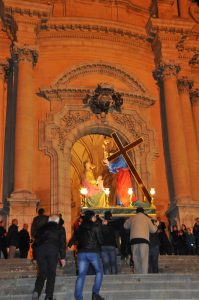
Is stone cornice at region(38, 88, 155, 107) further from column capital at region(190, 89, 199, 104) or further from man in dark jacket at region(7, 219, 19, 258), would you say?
man in dark jacket at region(7, 219, 19, 258)

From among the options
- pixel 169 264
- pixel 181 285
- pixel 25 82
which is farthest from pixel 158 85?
pixel 181 285

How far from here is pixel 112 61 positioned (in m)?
21.3

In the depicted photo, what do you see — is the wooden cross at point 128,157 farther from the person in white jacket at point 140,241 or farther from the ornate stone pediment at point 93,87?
the person in white jacket at point 140,241

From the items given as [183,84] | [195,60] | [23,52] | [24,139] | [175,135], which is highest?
[195,60]

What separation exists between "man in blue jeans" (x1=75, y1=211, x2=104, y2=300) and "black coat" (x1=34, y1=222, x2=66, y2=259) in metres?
0.32

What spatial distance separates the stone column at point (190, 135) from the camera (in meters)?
20.3

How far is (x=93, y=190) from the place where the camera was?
19.1 meters

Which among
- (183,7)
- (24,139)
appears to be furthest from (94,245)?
(183,7)

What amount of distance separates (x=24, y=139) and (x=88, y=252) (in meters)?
10.3

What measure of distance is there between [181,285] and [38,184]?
10528 millimetres

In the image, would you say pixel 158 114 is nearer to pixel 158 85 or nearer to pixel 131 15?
pixel 158 85

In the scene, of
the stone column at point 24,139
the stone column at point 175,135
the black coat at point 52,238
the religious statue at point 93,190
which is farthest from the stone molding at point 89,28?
the black coat at point 52,238

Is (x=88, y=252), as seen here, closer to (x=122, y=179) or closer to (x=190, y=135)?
(x=122, y=179)

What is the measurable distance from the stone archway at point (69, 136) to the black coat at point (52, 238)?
9.72 meters
